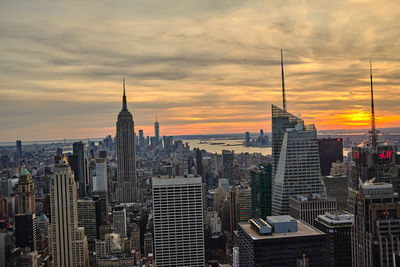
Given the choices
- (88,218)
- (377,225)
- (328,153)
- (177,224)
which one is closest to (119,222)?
(88,218)

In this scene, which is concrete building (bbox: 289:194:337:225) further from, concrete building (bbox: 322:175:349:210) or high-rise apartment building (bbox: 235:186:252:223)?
high-rise apartment building (bbox: 235:186:252:223)

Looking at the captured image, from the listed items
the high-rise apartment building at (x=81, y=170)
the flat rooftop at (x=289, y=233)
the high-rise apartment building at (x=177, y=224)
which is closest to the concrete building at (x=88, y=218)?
the high-rise apartment building at (x=81, y=170)

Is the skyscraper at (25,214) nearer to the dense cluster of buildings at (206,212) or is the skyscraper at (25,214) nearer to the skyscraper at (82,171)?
the dense cluster of buildings at (206,212)

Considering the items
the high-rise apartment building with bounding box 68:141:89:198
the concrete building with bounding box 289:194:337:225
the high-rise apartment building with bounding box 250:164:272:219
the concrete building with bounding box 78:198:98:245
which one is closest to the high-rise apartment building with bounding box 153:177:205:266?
the concrete building with bounding box 289:194:337:225

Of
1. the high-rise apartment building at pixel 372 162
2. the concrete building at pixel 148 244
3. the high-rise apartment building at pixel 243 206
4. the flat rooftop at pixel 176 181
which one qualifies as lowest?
the concrete building at pixel 148 244

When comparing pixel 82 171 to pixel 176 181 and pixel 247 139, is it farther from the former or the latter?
pixel 176 181
